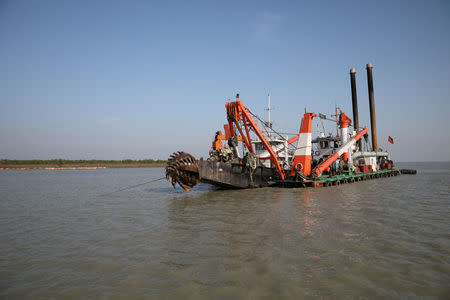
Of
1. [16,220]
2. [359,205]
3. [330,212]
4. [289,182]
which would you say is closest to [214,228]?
[330,212]

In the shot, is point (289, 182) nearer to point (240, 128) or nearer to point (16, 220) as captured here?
point (240, 128)

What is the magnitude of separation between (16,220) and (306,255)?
12999mm

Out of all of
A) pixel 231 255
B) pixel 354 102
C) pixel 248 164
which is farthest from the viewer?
pixel 354 102

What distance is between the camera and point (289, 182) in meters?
22.9

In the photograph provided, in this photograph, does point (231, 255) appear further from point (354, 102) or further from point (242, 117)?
point (354, 102)

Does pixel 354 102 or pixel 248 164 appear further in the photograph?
pixel 354 102

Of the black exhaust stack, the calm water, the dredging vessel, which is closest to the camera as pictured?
the calm water

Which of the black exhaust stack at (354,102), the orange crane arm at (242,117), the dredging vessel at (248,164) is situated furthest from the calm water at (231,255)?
the black exhaust stack at (354,102)

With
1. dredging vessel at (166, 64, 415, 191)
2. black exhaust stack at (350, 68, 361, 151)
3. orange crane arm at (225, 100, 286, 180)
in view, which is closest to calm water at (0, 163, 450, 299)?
dredging vessel at (166, 64, 415, 191)

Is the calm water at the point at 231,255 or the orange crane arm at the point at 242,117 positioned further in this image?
the orange crane arm at the point at 242,117

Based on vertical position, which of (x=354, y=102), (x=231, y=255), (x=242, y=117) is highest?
(x=354, y=102)

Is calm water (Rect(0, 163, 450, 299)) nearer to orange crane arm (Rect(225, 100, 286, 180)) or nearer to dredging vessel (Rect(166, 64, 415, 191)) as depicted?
dredging vessel (Rect(166, 64, 415, 191))

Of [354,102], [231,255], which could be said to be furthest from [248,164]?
[354,102]

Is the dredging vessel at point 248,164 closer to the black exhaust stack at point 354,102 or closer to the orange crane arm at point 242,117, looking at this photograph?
the orange crane arm at point 242,117
